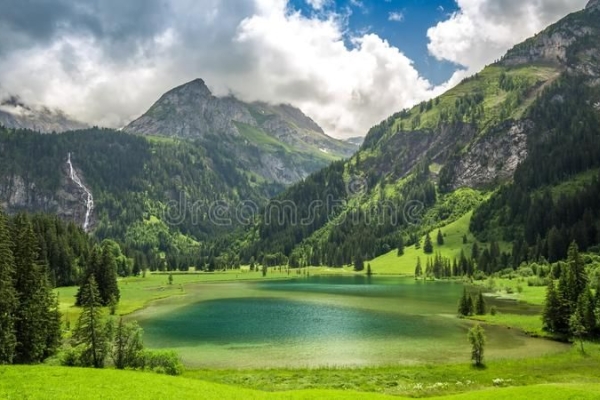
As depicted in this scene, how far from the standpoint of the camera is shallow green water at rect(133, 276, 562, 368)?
7111cm

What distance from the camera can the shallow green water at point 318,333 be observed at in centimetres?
7111

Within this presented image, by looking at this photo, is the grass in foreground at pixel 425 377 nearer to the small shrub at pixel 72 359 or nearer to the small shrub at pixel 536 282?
the small shrub at pixel 72 359

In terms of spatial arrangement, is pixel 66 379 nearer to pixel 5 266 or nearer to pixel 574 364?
pixel 5 266

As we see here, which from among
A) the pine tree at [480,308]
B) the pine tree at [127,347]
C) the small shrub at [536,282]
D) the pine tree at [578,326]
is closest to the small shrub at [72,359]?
the pine tree at [127,347]

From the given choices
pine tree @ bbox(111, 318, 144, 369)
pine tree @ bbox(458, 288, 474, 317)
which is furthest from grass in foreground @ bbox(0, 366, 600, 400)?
pine tree @ bbox(458, 288, 474, 317)

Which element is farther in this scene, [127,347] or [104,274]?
[104,274]

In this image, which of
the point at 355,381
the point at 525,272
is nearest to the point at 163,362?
the point at 355,381

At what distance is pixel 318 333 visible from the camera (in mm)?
90625

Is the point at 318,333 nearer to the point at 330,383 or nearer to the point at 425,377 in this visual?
the point at 425,377

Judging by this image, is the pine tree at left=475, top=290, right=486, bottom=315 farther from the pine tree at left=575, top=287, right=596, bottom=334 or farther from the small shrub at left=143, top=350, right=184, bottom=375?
the small shrub at left=143, top=350, right=184, bottom=375

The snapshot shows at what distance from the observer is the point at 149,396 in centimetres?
3541

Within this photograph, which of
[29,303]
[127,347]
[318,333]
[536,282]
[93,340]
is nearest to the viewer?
[127,347]

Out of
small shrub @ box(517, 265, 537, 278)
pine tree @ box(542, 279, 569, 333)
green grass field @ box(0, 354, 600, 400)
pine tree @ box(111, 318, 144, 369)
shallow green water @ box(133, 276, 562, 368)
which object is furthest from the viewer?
small shrub @ box(517, 265, 537, 278)

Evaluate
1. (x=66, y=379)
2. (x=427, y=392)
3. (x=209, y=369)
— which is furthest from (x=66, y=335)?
(x=427, y=392)
